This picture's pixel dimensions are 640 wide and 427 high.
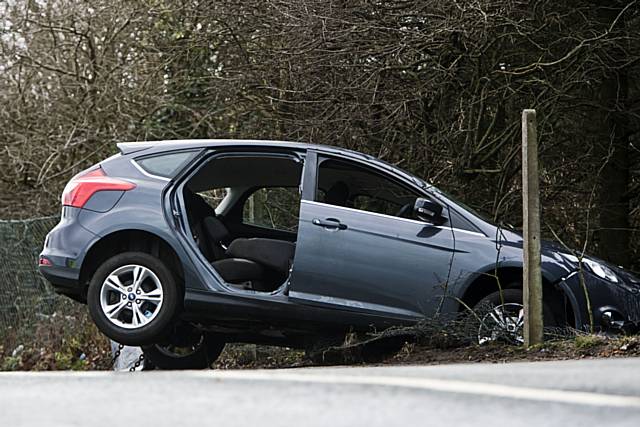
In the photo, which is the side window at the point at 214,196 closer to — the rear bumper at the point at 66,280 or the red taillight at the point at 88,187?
the red taillight at the point at 88,187

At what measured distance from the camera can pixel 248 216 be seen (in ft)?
39.4

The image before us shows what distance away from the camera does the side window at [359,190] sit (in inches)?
412

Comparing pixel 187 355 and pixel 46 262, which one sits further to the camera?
pixel 187 355

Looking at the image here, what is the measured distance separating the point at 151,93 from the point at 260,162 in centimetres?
694

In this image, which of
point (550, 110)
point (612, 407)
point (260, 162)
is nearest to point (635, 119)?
point (550, 110)

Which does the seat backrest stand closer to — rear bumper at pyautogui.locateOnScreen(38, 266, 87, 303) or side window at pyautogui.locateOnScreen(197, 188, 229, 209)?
rear bumper at pyautogui.locateOnScreen(38, 266, 87, 303)

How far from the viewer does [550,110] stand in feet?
44.1

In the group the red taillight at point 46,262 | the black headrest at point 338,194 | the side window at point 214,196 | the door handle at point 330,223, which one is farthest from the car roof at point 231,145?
the side window at point 214,196

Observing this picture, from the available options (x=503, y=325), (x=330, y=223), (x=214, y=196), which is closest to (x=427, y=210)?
(x=330, y=223)

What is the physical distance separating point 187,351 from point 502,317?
2.82 m

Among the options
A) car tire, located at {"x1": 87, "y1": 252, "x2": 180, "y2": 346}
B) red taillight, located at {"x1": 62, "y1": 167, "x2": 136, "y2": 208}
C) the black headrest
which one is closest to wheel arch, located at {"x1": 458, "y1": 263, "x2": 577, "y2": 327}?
the black headrest

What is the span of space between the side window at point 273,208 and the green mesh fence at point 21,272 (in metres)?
3.36

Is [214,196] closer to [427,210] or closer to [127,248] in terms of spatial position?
[127,248]

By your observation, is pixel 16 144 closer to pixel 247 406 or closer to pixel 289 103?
pixel 289 103
